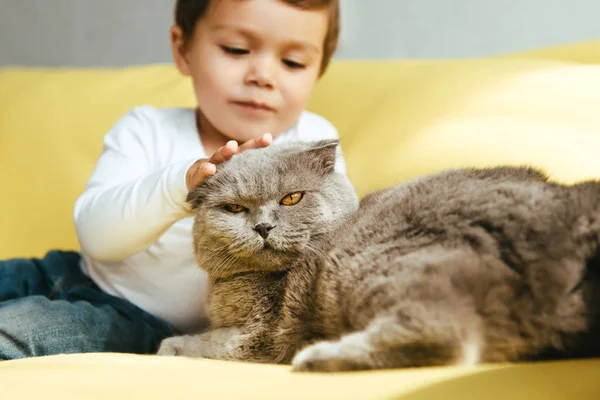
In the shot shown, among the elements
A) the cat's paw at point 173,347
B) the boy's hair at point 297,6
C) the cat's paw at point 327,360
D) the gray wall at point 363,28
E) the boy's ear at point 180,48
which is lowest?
the cat's paw at point 173,347

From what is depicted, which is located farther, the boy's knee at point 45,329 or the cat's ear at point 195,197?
the boy's knee at point 45,329

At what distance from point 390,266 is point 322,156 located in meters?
0.28

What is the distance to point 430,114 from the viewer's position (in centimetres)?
148

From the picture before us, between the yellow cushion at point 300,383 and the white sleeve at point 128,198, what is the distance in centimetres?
38

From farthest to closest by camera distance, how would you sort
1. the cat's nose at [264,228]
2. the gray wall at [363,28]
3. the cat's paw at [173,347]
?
the gray wall at [363,28] < the cat's paw at [173,347] < the cat's nose at [264,228]

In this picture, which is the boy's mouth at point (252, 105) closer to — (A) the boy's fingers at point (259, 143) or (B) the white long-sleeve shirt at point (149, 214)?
(B) the white long-sleeve shirt at point (149, 214)

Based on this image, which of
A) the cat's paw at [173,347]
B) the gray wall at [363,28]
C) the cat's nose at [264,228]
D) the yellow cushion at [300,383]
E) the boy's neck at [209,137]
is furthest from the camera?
the gray wall at [363,28]

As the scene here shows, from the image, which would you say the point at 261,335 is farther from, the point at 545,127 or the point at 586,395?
the point at 545,127

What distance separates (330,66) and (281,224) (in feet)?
3.45

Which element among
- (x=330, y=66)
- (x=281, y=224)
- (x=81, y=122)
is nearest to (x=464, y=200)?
(x=281, y=224)

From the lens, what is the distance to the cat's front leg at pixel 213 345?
966mm

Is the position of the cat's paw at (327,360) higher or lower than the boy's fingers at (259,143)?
lower

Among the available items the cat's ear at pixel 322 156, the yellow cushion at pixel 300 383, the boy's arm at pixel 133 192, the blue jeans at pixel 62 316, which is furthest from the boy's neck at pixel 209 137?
the yellow cushion at pixel 300 383

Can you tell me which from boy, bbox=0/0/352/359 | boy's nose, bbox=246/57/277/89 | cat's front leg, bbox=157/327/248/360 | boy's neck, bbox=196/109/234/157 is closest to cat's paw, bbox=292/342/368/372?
cat's front leg, bbox=157/327/248/360
